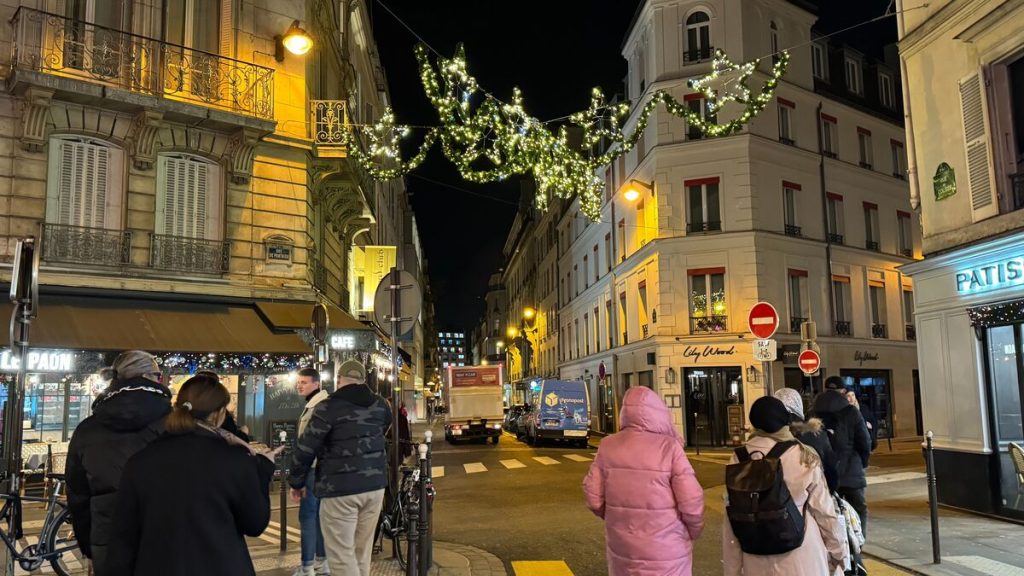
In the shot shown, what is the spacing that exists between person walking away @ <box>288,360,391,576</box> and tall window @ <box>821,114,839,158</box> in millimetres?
26699

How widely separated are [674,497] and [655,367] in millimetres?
→ 22343

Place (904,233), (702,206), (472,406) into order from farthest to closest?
1. (904,233)
2. (472,406)
3. (702,206)

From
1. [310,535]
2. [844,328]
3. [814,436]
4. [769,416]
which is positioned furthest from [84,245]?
[844,328]

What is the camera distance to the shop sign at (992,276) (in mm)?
9789

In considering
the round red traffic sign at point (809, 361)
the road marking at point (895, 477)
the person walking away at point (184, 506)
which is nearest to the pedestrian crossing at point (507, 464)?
the road marking at point (895, 477)

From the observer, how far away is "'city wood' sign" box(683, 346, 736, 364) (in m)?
25.0

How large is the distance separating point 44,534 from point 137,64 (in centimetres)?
929

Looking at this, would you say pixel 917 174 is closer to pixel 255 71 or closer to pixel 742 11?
pixel 255 71

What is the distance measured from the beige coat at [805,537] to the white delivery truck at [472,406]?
23835 mm

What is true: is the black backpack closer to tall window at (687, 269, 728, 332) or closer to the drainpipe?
tall window at (687, 269, 728, 332)

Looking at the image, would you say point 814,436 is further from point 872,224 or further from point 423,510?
point 872,224

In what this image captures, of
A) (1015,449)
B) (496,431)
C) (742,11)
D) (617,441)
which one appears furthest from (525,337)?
(617,441)

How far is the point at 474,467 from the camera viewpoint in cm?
1862

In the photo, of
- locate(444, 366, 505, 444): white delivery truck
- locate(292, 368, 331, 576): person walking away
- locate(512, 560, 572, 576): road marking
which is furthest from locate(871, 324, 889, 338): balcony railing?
locate(292, 368, 331, 576): person walking away
